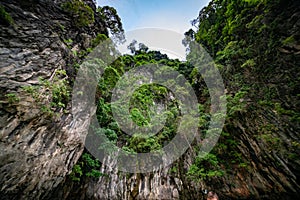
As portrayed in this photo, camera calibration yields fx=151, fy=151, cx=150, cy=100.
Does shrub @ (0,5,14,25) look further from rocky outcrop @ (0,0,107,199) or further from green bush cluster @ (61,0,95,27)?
green bush cluster @ (61,0,95,27)

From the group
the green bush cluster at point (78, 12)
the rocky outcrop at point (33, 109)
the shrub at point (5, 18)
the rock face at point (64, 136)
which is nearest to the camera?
the rocky outcrop at point (33, 109)

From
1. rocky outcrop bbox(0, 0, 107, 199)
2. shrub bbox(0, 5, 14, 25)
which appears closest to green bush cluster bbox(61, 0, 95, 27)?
rocky outcrop bbox(0, 0, 107, 199)

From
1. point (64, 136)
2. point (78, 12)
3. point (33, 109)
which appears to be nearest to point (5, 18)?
point (33, 109)

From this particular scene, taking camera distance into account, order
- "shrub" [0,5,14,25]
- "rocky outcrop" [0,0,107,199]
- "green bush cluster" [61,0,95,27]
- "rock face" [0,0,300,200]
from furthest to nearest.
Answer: "green bush cluster" [61,0,95,27], "shrub" [0,5,14,25], "rock face" [0,0,300,200], "rocky outcrop" [0,0,107,199]

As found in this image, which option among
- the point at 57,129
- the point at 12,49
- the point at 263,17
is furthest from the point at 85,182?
the point at 263,17

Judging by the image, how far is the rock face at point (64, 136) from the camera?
10.6 feet

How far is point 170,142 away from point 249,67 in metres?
4.86

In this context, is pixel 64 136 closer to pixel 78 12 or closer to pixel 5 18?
pixel 5 18

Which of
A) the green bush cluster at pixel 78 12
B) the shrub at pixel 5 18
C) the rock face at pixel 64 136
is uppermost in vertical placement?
the green bush cluster at pixel 78 12

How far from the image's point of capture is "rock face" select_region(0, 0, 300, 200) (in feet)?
10.6

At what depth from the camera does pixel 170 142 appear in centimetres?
760

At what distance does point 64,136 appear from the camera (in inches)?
175

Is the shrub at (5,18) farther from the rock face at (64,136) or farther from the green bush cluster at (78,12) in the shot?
A: the green bush cluster at (78,12)

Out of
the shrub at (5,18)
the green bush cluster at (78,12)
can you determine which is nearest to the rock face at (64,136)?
the shrub at (5,18)
